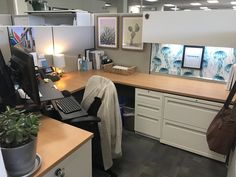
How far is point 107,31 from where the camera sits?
122 inches

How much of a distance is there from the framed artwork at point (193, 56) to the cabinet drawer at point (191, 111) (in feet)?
2.06

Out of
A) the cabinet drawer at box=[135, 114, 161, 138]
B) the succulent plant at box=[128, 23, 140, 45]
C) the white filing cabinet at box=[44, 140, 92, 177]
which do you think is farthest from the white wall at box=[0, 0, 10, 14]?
the white filing cabinet at box=[44, 140, 92, 177]

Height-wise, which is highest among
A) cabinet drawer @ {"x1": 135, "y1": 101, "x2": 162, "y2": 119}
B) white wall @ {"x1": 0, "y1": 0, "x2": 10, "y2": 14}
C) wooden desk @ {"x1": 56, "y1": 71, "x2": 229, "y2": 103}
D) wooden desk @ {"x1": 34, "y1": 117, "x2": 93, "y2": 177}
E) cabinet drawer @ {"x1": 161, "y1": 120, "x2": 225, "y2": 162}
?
white wall @ {"x1": 0, "y1": 0, "x2": 10, "y2": 14}

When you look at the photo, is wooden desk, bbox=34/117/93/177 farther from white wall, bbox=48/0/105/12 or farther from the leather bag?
white wall, bbox=48/0/105/12

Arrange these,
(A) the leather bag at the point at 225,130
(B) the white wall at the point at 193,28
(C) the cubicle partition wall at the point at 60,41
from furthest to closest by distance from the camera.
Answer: (C) the cubicle partition wall at the point at 60,41
(B) the white wall at the point at 193,28
(A) the leather bag at the point at 225,130

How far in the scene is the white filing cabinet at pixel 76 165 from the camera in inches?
43.0

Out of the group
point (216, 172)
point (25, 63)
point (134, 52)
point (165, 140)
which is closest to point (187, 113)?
point (165, 140)

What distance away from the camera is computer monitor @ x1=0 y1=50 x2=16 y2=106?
141cm

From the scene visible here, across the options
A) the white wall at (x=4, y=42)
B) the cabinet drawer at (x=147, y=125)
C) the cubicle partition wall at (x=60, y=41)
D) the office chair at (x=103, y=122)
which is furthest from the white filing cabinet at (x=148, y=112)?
the white wall at (x=4, y=42)

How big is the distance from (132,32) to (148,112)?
46.6 inches

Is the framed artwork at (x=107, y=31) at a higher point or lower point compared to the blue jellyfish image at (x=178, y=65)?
higher

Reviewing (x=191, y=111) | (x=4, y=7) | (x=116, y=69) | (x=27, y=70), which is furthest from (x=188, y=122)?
(x=4, y=7)

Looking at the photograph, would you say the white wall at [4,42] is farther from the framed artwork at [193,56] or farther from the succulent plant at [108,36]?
the framed artwork at [193,56]

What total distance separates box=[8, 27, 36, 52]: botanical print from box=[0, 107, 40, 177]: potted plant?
5.25 feet
